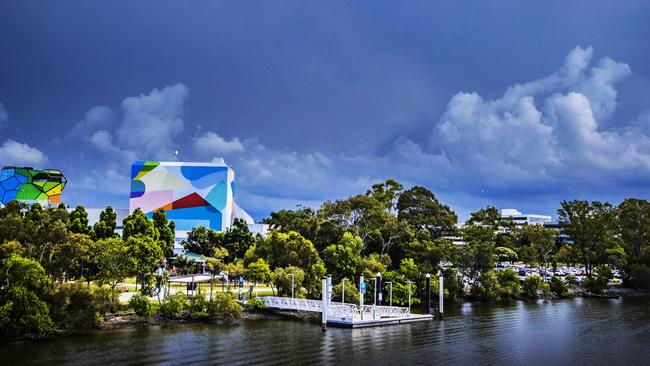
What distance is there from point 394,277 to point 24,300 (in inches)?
1369

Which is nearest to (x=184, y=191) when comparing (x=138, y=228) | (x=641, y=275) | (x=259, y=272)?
(x=138, y=228)

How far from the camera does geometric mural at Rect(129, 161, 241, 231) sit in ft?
346

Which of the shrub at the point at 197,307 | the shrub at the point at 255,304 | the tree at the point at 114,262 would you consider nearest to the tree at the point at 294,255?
the shrub at the point at 255,304

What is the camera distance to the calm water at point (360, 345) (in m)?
30.6

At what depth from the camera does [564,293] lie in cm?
7594

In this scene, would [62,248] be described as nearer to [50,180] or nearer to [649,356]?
[649,356]

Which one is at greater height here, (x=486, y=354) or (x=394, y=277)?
(x=394, y=277)

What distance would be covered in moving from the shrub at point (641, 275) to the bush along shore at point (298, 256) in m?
0.16

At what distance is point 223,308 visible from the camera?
4356cm

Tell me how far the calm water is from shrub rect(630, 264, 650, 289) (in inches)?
1512

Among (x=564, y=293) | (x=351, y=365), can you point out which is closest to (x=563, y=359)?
(x=351, y=365)

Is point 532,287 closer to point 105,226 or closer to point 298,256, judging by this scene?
point 298,256

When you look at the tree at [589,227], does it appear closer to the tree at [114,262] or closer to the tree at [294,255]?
the tree at [294,255]

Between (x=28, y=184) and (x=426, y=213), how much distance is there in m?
76.3
